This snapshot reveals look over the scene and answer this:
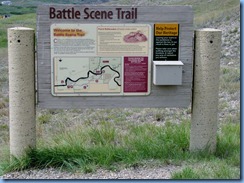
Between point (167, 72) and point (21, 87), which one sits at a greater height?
point (167, 72)

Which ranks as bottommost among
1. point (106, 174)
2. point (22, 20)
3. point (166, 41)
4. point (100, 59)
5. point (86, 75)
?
point (106, 174)

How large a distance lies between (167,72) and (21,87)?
1.67 m

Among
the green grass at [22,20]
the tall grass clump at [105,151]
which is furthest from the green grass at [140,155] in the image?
the green grass at [22,20]

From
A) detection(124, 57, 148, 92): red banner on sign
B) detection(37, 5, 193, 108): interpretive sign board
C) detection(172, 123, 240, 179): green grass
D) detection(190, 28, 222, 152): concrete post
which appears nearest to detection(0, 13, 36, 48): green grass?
detection(37, 5, 193, 108): interpretive sign board

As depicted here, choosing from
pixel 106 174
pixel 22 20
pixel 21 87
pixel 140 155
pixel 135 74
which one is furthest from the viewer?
pixel 22 20

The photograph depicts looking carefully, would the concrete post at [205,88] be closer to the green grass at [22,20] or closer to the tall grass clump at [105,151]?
the tall grass clump at [105,151]

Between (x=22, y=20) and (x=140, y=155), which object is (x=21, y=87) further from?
(x=22, y=20)

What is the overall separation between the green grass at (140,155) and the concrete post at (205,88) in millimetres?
198

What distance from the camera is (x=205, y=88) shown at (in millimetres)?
5941

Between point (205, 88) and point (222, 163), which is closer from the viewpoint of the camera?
point (222, 163)

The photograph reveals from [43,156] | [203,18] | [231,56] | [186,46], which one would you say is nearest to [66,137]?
[43,156]

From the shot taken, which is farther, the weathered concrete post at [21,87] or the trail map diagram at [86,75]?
the trail map diagram at [86,75]

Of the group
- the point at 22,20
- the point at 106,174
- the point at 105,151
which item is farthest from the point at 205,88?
the point at 22,20

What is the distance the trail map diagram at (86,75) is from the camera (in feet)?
19.1
